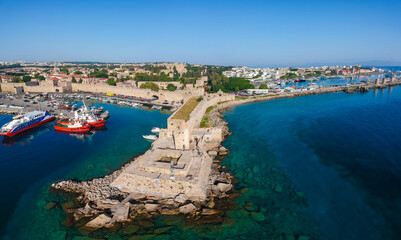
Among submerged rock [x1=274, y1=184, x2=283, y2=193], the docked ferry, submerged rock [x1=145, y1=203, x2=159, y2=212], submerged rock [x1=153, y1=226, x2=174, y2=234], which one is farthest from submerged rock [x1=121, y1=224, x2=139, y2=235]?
the docked ferry

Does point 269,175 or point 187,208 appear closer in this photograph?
point 187,208

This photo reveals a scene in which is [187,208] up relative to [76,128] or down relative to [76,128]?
down

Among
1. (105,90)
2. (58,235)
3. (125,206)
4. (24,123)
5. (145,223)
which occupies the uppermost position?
(105,90)

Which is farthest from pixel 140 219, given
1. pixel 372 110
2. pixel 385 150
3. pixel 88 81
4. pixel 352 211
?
pixel 88 81

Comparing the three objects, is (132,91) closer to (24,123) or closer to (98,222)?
(24,123)

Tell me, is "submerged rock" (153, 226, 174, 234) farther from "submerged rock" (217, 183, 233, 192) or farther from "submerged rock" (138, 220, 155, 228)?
"submerged rock" (217, 183, 233, 192)

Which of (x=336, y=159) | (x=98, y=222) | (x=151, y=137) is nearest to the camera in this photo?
(x=98, y=222)

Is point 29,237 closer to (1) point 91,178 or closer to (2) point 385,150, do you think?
(1) point 91,178

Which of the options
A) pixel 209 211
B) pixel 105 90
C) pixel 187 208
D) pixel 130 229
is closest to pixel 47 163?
pixel 130 229

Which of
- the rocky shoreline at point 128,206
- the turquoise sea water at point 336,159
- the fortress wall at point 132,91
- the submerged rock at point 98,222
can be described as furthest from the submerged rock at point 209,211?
the fortress wall at point 132,91
